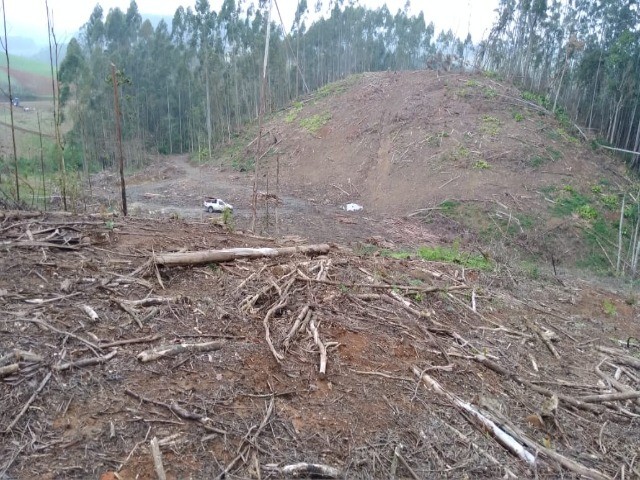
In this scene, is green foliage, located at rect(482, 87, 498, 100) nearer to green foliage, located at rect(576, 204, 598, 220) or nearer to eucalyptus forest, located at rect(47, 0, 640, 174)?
eucalyptus forest, located at rect(47, 0, 640, 174)

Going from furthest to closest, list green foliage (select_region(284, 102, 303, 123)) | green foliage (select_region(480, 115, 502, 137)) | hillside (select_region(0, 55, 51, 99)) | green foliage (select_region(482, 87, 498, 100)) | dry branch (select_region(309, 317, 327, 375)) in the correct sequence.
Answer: green foliage (select_region(284, 102, 303, 123)), green foliage (select_region(482, 87, 498, 100)), green foliage (select_region(480, 115, 502, 137)), hillside (select_region(0, 55, 51, 99)), dry branch (select_region(309, 317, 327, 375))

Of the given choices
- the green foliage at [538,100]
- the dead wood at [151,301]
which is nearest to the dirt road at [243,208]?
the dead wood at [151,301]

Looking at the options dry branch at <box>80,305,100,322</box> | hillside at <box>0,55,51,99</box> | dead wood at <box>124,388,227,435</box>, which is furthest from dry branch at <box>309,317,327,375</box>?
hillside at <box>0,55,51,99</box>

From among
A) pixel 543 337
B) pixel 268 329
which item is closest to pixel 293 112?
pixel 543 337

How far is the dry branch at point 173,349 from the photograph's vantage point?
142 inches

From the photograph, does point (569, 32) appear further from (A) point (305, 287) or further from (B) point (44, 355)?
(B) point (44, 355)

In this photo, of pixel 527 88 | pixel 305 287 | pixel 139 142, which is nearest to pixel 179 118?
pixel 139 142

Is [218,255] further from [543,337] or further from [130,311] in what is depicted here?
[543,337]

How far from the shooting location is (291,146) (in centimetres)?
2728

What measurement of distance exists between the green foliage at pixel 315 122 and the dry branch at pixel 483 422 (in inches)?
969

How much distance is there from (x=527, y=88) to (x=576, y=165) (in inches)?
443

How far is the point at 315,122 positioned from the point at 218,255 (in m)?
24.0

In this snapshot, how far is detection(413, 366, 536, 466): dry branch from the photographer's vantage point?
355 cm

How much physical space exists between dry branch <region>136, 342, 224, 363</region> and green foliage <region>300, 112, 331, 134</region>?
81.0 feet
